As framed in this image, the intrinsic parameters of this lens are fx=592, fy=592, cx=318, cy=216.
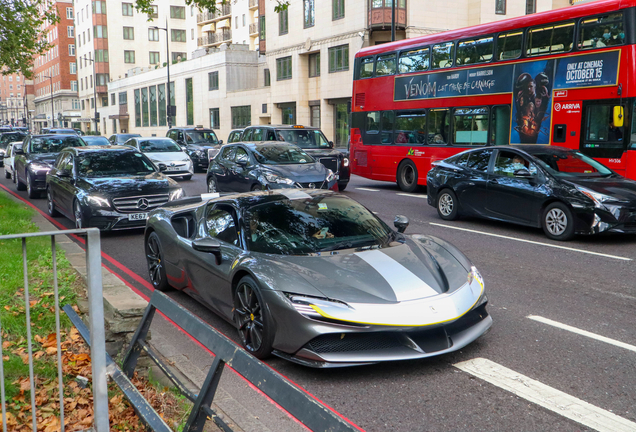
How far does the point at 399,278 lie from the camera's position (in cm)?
463

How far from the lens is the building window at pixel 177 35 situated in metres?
81.9

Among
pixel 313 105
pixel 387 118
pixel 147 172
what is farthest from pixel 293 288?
pixel 313 105

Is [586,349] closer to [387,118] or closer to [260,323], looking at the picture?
[260,323]

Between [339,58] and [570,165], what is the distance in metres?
31.3

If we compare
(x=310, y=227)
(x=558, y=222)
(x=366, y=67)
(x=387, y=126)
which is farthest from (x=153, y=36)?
(x=310, y=227)

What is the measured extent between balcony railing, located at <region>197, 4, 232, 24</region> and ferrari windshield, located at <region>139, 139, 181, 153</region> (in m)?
47.8

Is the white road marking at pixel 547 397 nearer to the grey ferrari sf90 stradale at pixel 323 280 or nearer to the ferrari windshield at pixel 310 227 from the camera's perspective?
the grey ferrari sf90 stradale at pixel 323 280

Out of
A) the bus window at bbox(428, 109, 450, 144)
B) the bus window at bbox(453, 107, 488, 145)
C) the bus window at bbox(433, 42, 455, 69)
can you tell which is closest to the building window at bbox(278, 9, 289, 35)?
the bus window at bbox(433, 42, 455, 69)

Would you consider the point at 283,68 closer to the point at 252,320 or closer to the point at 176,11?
the point at 176,11

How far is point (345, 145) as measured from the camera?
40.5m

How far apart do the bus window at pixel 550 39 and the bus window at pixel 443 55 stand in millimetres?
2415

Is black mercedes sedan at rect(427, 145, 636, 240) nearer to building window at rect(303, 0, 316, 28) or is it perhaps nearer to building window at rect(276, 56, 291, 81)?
building window at rect(303, 0, 316, 28)

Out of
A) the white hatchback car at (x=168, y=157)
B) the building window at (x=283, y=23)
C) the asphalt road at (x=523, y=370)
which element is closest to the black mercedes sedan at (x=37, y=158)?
the white hatchback car at (x=168, y=157)

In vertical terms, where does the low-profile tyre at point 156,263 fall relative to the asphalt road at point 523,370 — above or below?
above
